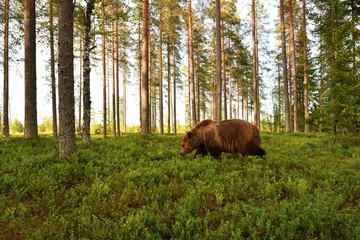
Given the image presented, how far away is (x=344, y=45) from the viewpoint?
629 inches

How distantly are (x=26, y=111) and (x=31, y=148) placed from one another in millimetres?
2892

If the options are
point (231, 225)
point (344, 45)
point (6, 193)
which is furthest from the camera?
point (344, 45)

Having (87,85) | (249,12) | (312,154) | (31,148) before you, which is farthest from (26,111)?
(249,12)

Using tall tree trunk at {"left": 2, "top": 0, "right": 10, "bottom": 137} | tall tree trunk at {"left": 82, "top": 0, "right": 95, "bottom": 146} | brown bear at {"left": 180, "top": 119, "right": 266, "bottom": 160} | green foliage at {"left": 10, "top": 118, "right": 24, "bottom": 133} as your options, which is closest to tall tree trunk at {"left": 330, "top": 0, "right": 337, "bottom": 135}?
brown bear at {"left": 180, "top": 119, "right": 266, "bottom": 160}

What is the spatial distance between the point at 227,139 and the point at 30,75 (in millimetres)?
10020

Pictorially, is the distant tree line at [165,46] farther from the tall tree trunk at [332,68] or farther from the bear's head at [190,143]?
the bear's head at [190,143]

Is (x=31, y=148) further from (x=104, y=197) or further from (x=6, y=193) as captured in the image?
(x=104, y=197)

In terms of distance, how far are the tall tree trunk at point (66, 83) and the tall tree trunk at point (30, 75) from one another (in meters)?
5.22

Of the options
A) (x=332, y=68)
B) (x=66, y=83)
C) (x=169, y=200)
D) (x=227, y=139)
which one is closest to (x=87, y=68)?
(x=66, y=83)

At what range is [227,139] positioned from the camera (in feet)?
33.0

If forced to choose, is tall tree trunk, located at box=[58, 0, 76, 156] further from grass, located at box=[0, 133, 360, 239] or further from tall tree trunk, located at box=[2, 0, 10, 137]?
tall tree trunk, located at box=[2, 0, 10, 137]

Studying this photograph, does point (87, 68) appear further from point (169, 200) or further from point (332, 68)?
point (332, 68)

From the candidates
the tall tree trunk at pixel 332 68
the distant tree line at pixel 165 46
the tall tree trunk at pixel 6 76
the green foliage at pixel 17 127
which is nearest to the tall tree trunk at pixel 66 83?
the distant tree line at pixel 165 46

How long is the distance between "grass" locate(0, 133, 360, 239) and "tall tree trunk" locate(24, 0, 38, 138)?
12.6ft
